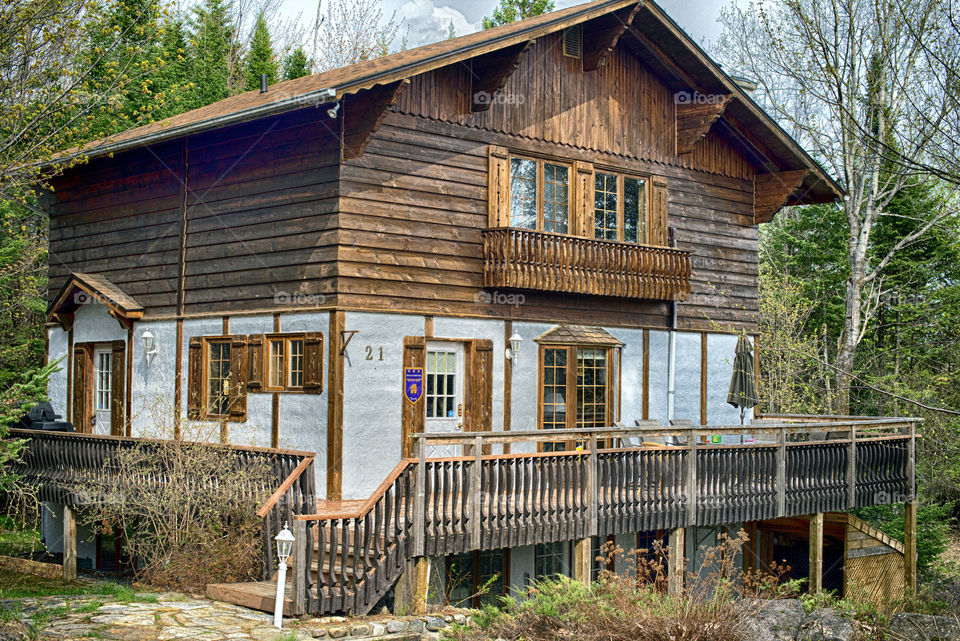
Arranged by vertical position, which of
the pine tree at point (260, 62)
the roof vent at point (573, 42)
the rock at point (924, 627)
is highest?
the pine tree at point (260, 62)

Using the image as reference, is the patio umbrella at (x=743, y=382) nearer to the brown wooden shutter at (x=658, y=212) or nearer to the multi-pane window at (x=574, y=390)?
the multi-pane window at (x=574, y=390)

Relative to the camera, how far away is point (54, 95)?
12.9 m

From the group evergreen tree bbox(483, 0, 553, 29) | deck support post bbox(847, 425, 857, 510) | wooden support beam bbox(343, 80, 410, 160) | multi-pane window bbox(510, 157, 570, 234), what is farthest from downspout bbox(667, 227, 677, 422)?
evergreen tree bbox(483, 0, 553, 29)

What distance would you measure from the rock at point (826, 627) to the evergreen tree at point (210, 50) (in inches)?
1021

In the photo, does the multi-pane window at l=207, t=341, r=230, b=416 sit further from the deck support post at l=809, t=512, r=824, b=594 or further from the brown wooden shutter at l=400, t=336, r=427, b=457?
the deck support post at l=809, t=512, r=824, b=594

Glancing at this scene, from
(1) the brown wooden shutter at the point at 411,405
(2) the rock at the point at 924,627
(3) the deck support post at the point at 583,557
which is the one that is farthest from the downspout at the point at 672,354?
(3) the deck support post at the point at 583,557

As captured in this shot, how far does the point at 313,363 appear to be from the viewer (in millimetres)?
13836

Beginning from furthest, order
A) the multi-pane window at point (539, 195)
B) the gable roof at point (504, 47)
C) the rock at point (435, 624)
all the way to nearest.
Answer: the multi-pane window at point (539, 195) → the gable roof at point (504, 47) → the rock at point (435, 624)

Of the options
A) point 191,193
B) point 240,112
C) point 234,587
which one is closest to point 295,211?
point 240,112

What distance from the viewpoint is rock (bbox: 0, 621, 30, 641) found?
872cm

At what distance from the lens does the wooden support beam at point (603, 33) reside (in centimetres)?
1625

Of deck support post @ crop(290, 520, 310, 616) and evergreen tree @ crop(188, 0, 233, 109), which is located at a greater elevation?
evergreen tree @ crop(188, 0, 233, 109)

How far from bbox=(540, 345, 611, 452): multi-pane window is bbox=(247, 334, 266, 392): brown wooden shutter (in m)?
4.26

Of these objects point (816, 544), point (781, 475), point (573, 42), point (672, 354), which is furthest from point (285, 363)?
point (816, 544)
